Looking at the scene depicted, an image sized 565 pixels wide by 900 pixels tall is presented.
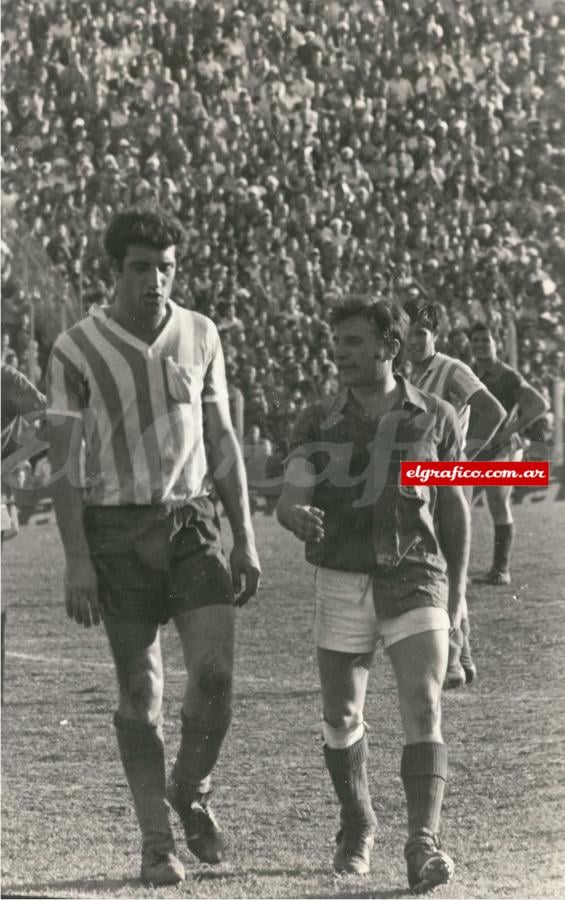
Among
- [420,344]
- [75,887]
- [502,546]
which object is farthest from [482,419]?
[502,546]

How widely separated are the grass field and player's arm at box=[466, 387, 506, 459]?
1.03 ft

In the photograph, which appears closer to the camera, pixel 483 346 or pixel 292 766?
pixel 292 766

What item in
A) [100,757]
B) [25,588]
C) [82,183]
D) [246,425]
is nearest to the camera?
[100,757]

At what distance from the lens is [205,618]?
301 centimetres

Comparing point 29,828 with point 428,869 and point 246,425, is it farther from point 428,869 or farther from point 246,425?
point 246,425

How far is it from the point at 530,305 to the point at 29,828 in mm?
3464

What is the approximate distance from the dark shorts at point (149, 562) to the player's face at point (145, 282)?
0.40 metres

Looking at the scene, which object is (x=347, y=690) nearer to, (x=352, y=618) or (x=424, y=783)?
(x=352, y=618)

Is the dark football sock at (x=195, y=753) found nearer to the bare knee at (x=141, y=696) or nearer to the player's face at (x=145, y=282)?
the bare knee at (x=141, y=696)

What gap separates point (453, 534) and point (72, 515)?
78cm

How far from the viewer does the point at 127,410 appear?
9.95 feet

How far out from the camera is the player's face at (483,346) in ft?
18.2

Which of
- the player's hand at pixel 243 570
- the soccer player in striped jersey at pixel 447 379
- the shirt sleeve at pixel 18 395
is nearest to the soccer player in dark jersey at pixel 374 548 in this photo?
the player's hand at pixel 243 570

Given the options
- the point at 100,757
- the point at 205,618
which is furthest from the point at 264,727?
the point at 205,618
